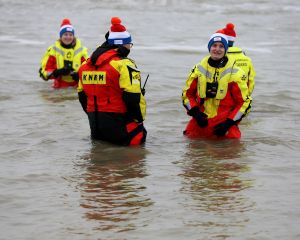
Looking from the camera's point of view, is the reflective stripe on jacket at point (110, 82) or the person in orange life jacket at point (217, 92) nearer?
the reflective stripe on jacket at point (110, 82)

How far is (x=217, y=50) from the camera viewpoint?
8391 millimetres

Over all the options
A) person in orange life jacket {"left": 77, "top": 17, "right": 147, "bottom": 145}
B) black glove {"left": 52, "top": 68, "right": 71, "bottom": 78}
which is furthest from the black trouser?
black glove {"left": 52, "top": 68, "right": 71, "bottom": 78}

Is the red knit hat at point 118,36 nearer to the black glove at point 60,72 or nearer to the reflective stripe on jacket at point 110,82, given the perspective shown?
the reflective stripe on jacket at point 110,82

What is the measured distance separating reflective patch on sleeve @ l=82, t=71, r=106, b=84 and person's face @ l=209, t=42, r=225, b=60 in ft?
4.31

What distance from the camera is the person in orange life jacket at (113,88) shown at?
7.97m

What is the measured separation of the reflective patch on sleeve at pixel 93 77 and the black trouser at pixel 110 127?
0.40 meters

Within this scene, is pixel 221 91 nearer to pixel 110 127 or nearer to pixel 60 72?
pixel 110 127

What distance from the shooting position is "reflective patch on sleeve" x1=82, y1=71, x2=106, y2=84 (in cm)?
800

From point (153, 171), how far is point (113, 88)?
1.02m

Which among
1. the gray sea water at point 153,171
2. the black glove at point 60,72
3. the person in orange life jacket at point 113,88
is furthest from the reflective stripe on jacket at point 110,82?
the black glove at point 60,72

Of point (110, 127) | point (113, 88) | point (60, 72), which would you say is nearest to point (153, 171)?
point (110, 127)

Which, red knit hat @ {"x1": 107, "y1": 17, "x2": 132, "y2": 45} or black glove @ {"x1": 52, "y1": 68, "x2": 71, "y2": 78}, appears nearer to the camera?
red knit hat @ {"x1": 107, "y1": 17, "x2": 132, "y2": 45}

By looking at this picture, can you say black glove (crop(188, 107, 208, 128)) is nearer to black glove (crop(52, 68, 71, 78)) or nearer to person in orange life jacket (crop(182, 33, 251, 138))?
person in orange life jacket (crop(182, 33, 251, 138))

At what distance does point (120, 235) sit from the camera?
582 cm
